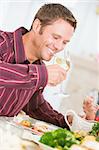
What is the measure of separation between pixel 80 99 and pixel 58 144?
1.60m

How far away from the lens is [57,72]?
93cm

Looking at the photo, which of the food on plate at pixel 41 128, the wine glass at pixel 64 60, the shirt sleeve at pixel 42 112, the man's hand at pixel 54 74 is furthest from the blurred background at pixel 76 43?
the man's hand at pixel 54 74

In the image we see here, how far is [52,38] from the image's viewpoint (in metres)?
1.19

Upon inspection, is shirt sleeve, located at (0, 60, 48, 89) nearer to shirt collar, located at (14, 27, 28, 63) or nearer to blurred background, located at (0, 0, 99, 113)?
shirt collar, located at (14, 27, 28, 63)

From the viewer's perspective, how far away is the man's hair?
118 centimetres

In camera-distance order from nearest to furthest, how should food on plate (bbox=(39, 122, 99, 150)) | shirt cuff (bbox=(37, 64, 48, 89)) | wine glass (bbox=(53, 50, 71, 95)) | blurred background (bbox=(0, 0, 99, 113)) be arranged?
food on plate (bbox=(39, 122, 99, 150)) < shirt cuff (bbox=(37, 64, 48, 89)) < wine glass (bbox=(53, 50, 71, 95)) < blurred background (bbox=(0, 0, 99, 113))

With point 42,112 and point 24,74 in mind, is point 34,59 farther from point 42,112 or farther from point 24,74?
point 24,74

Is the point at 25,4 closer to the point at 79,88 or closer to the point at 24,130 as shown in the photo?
the point at 79,88

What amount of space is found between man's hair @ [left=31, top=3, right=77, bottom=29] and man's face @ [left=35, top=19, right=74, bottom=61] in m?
0.01

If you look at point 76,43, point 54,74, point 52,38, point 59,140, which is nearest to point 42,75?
point 54,74

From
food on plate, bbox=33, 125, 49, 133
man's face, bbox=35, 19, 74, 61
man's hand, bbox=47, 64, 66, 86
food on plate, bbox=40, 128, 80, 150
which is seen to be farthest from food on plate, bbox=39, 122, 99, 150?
man's face, bbox=35, 19, 74, 61

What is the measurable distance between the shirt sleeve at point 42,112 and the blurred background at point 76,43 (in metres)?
0.72

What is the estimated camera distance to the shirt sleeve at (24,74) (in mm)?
925

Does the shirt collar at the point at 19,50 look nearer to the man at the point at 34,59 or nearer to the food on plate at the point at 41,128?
the man at the point at 34,59
